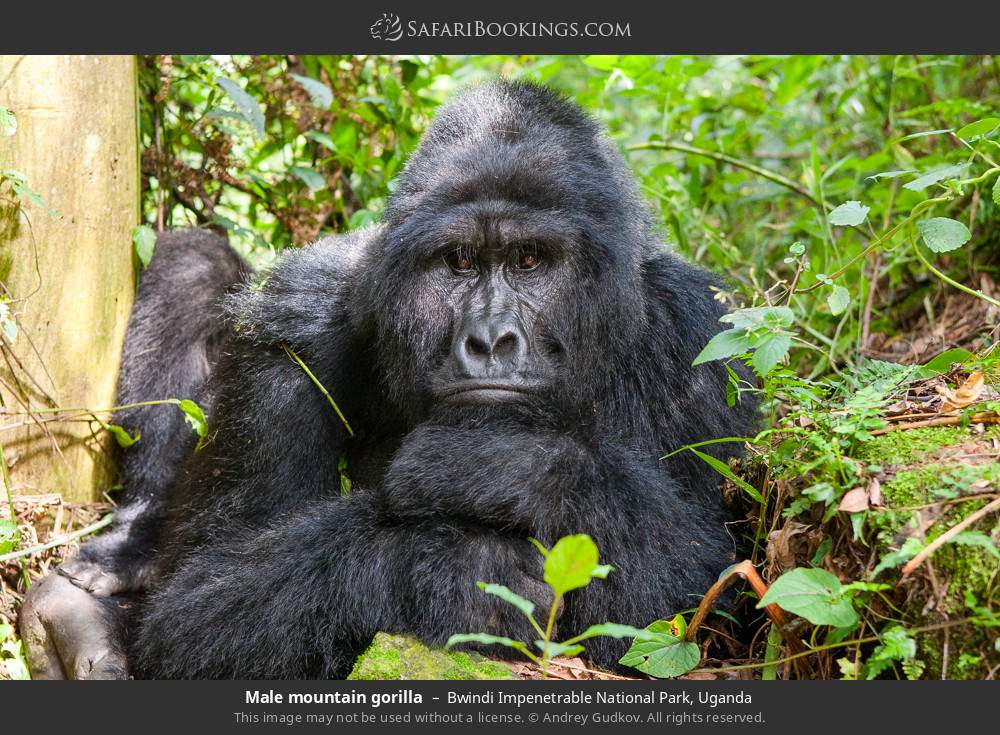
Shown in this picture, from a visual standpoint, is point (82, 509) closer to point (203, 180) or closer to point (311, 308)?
point (311, 308)

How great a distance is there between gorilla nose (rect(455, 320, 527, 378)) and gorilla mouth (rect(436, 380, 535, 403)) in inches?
1.4

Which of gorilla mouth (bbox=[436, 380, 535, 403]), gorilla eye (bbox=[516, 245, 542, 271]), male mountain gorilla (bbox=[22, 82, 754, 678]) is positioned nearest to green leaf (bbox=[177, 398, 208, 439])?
male mountain gorilla (bbox=[22, 82, 754, 678])

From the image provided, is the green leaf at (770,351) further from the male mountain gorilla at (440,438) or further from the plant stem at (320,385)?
the plant stem at (320,385)

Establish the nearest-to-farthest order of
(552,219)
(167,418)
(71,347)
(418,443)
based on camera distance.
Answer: (418,443), (552,219), (71,347), (167,418)

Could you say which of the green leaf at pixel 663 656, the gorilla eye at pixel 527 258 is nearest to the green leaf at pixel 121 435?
the gorilla eye at pixel 527 258

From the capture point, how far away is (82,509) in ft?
15.0

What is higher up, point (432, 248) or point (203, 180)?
point (203, 180)

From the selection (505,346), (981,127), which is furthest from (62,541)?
(981,127)

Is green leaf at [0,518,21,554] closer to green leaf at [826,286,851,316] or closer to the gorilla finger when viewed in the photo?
the gorilla finger

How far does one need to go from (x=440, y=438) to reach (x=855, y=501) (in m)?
1.35

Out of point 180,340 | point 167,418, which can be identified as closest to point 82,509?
point 167,418

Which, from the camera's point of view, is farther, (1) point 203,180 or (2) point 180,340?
(1) point 203,180

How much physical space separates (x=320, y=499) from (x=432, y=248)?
3.73ft
